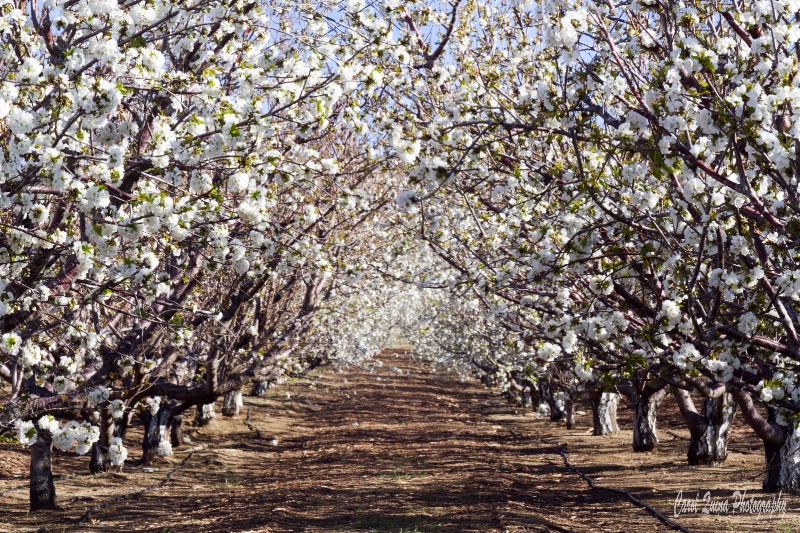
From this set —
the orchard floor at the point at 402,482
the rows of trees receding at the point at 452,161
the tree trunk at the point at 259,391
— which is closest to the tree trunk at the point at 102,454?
the orchard floor at the point at 402,482

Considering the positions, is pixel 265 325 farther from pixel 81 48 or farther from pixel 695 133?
pixel 695 133

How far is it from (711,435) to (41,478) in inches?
469

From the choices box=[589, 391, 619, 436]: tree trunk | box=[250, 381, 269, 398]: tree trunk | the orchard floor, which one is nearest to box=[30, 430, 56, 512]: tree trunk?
the orchard floor

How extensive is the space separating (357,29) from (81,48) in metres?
3.06

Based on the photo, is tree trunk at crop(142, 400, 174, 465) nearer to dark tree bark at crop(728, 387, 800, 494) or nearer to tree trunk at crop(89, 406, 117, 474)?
tree trunk at crop(89, 406, 117, 474)

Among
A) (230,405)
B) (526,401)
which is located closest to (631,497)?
(230,405)

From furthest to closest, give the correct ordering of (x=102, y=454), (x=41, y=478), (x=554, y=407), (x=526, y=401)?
(x=526, y=401) → (x=554, y=407) → (x=102, y=454) → (x=41, y=478)

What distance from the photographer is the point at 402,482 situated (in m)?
15.4

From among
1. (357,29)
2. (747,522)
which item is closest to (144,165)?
(357,29)

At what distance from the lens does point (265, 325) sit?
55.1 feet

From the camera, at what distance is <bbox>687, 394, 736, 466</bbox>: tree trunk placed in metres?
15.6

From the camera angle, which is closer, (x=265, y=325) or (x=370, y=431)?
(x=265, y=325)

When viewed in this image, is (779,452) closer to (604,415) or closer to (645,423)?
(645,423)

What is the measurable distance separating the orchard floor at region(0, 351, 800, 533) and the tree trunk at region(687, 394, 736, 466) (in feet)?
1.68
